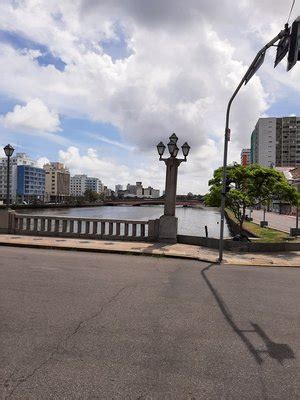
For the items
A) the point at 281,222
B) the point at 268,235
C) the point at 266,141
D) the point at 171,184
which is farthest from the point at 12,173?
the point at 171,184

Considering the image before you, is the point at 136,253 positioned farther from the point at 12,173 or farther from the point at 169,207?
the point at 12,173

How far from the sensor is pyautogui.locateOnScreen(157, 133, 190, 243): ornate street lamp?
55.9 feet

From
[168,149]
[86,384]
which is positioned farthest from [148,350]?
[168,149]

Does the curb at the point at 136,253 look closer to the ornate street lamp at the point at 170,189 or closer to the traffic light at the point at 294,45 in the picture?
the ornate street lamp at the point at 170,189

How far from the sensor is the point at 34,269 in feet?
34.0

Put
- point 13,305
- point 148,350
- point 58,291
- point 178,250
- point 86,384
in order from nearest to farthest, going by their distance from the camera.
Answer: point 86,384
point 148,350
point 13,305
point 58,291
point 178,250

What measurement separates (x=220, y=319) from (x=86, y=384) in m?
2.98

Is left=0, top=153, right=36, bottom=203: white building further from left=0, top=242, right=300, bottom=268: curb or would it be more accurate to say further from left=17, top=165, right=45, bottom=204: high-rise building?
left=0, top=242, right=300, bottom=268: curb

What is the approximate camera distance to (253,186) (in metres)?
19.6

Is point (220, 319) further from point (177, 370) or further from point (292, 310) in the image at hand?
point (177, 370)

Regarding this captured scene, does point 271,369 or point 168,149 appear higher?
point 168,149

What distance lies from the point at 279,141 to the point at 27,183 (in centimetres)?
11413

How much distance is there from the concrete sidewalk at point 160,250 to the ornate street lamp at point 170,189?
643mm

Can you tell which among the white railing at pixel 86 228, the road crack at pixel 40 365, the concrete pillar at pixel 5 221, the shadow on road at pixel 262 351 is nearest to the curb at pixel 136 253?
the white railing at pixel 86 228
